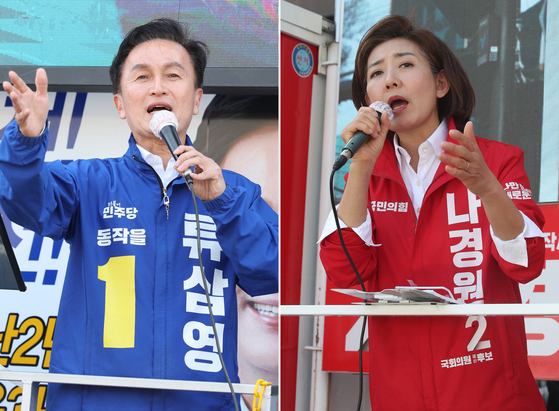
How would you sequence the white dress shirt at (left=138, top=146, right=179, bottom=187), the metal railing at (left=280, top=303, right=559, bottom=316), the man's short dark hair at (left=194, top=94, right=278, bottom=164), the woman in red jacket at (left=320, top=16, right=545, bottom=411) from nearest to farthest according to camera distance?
1. the metal railing at (left=280, top=303, right=559, bottom=316)
2. the woman in red jacket at (left=320, top=16, right=545, bottom=411)
3. the white dress shirt at (left=138, top=146, right=179, bottom=187)
4. the man's short dark hair at (left=194, top=94, right=278, bottom=164)

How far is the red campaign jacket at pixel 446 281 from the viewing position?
1.37m

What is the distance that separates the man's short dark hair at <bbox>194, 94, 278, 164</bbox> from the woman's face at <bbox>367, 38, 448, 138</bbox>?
0.92 metres

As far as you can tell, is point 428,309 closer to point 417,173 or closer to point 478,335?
point 478,335

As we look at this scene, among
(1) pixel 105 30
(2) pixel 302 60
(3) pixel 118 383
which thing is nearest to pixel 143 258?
(3) pixel 118 383

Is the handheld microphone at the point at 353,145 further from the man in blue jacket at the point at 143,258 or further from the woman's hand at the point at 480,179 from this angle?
the man in blue jacket at the point at 143,258

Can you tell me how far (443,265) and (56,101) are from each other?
206 centimetres

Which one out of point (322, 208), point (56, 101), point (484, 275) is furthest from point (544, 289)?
point (56, 101)

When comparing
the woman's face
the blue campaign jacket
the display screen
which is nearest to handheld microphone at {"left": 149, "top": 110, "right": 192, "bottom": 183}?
the blue campaign jacket

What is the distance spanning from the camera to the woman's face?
1646 millimetres

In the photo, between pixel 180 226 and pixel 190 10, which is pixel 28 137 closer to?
pixel 180 226

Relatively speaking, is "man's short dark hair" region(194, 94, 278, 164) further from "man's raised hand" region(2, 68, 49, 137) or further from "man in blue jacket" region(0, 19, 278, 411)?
"man's raised hand" region(2, 68, 49, 137)

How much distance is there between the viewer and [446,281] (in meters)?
1.50

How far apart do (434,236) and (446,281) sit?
125mm

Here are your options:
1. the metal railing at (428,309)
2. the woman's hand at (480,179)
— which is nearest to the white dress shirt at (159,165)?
the metal railing at (428,309)
